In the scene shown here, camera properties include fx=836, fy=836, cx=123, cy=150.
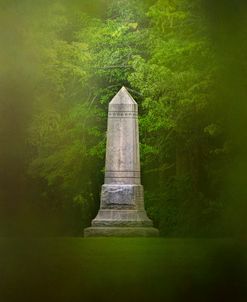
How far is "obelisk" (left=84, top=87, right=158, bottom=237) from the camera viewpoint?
16.7 m

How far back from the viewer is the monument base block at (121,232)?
53.9 feet

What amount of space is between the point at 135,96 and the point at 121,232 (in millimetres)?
7517

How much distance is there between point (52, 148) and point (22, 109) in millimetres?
2205

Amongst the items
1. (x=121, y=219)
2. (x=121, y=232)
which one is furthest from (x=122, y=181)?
(x=121, y=232)

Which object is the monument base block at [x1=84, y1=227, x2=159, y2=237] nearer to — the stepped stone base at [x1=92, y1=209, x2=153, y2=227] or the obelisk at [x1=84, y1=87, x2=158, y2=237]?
the obelisk at [x1=84, y1=87, x2=158, y2=237]

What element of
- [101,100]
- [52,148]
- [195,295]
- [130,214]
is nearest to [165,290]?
[195,295]

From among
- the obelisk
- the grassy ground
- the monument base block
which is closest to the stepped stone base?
the obelisk

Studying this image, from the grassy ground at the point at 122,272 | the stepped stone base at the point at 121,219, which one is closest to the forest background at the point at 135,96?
the stepped stone base at the point at 121,219

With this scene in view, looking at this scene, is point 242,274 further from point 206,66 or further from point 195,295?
point 206,66

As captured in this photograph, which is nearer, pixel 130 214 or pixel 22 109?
pixel 130 214

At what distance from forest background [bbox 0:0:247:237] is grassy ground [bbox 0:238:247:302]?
16.3ft

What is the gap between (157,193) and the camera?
21125 millimetres

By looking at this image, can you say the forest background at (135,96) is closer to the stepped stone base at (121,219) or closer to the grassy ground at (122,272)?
the stepped stone base at (121,219)

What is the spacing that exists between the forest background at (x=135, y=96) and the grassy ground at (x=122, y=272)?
16.3 feet
